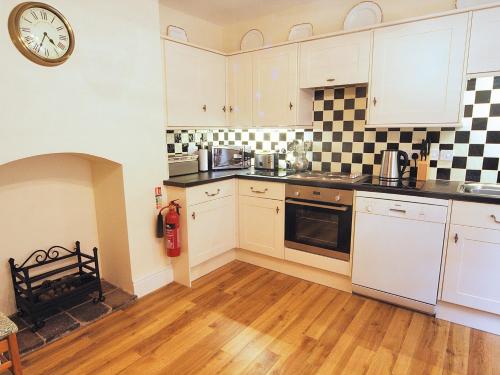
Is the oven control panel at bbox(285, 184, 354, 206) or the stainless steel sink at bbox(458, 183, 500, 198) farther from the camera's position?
the oven control panel at bbox(285, 184, 354, 206)

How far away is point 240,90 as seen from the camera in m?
3.29

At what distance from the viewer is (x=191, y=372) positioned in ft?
5.94

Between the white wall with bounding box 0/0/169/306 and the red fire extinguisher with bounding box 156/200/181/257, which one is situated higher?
the white wall with bounding box 0/0/169/306

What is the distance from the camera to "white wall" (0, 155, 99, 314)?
221cm

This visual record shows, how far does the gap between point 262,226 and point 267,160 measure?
0.69 m

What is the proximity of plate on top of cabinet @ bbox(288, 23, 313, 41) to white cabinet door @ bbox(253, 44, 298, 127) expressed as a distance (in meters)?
0.29

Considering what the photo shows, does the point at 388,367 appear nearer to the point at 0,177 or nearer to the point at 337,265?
the point at 337,265

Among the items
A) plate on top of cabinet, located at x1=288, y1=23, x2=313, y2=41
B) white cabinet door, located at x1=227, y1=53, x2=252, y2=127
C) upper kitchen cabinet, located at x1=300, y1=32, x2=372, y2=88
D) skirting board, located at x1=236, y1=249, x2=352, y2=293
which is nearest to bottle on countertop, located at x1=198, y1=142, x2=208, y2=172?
white cabinet door, located at x1=227, y1=53, x2=252, y2=127

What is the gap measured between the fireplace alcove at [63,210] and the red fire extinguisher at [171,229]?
0.28 m

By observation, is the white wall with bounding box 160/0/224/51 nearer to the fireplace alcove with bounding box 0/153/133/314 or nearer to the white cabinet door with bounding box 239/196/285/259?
the fireplace alcove with bounding box 0/153/133/314

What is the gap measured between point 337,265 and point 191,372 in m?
1.40

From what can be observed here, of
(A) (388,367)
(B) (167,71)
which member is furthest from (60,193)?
(A) (388,367)

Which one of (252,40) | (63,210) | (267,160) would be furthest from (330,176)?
(63,210)

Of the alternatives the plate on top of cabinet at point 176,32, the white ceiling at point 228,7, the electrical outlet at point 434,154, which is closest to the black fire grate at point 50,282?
the plate on top of cabinet at point 176,32
